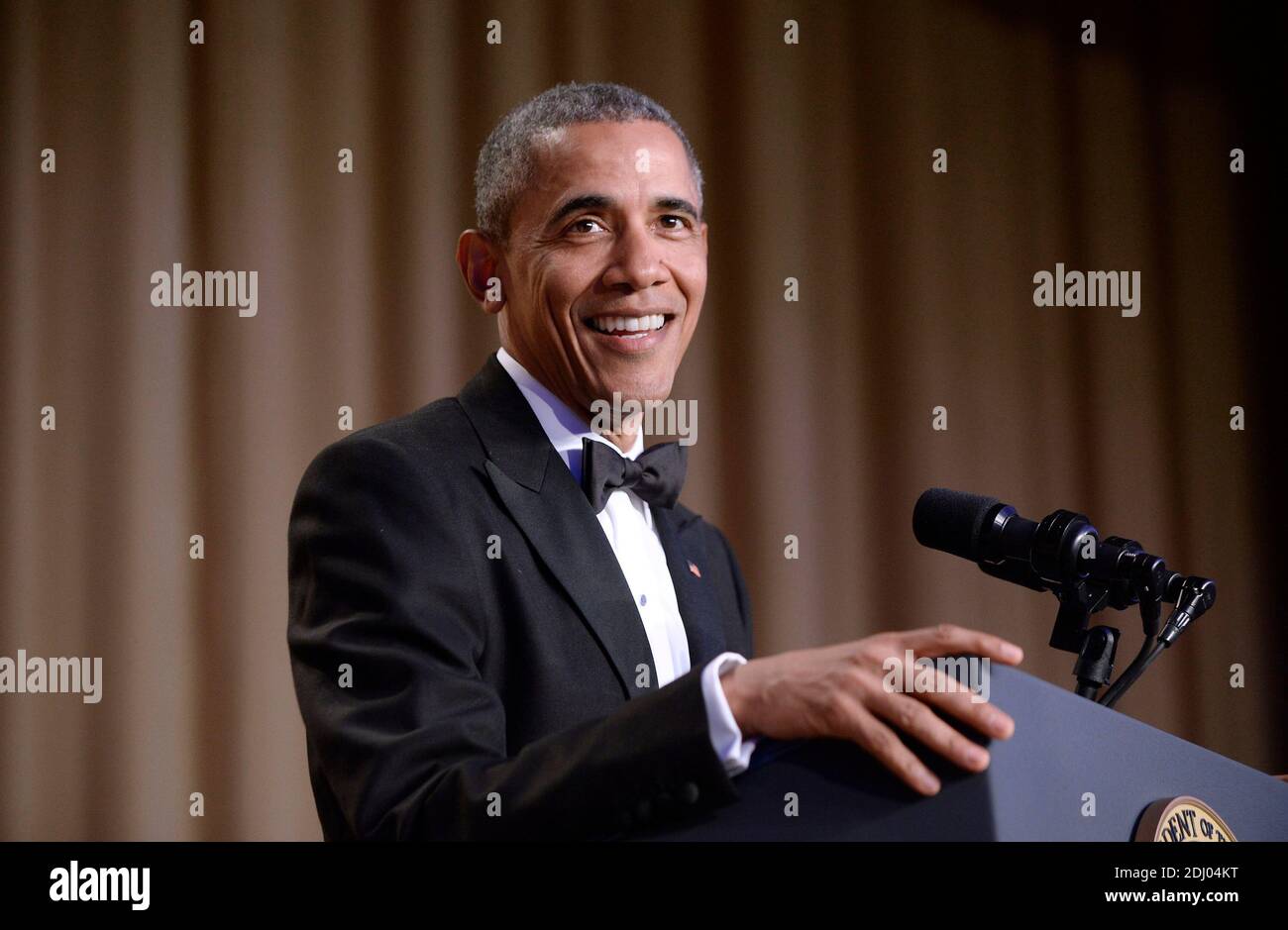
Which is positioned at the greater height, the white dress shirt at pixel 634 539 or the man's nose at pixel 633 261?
the man's nose at pixel 633 261

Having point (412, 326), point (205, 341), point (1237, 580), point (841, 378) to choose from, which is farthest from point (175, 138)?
point (1237, 580)

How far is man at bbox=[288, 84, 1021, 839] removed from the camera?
0.78m

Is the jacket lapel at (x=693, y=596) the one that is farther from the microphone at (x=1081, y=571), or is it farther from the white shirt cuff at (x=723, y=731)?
the white shirt cuff at (x=723, y=731)

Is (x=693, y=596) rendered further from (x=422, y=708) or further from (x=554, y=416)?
(x=422, y=708)

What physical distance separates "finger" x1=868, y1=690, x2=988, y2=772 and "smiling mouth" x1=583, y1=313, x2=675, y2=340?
84 centimetres

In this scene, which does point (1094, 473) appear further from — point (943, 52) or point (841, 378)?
point (943, 52)

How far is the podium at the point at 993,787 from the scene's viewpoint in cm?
70

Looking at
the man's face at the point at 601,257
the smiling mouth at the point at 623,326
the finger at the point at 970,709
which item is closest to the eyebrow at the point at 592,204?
the man's face at the point at 601,257

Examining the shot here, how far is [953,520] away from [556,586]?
410mm

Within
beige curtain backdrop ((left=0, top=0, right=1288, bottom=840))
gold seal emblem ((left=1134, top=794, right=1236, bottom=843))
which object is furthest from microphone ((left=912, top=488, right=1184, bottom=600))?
beige curtain backdrop ((left=0, top=0, right=1288, bottom=840))

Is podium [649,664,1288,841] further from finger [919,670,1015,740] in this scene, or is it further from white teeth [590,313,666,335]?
white teeth [590,313,666,335]

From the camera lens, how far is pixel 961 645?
2.33ft

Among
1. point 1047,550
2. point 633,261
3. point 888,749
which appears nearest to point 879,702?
point 888,749

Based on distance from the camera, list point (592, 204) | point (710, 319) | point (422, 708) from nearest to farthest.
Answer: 1. point (422, 708)
2. point (592, 204)
3. point (710, 319)
